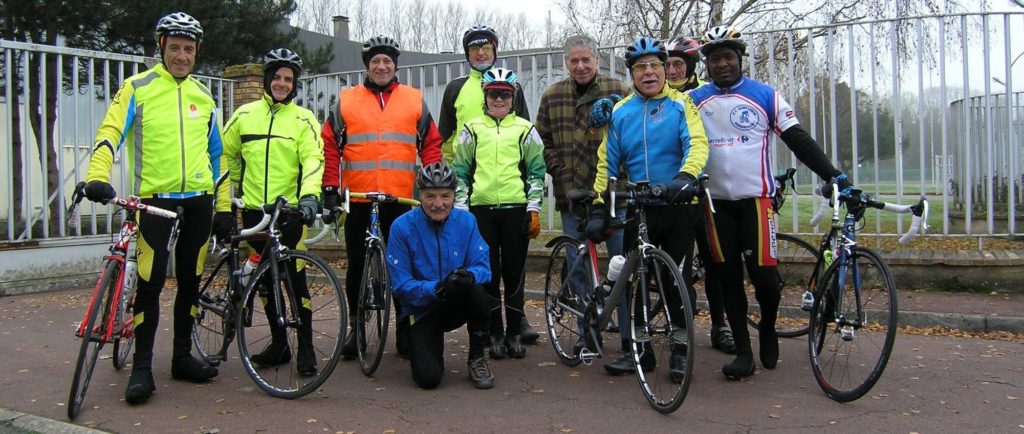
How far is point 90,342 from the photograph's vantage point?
440 centimetres

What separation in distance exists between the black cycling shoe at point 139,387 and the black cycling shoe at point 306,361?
31.6 inches

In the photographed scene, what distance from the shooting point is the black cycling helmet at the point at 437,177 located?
190 inches

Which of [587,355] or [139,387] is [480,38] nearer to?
[587,355]

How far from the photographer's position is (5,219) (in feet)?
32.6

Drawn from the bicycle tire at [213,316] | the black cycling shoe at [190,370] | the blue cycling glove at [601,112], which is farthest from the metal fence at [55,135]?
the blue cycling glove at [601,112]

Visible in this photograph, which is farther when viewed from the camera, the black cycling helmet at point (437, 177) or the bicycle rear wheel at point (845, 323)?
the black cycling helmet at point (437, 177)

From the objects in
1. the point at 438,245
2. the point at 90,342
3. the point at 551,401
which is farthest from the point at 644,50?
the point at 90,342

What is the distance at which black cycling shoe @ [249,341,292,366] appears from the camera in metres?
5.12

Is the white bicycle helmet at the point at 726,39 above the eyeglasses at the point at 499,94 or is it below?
above

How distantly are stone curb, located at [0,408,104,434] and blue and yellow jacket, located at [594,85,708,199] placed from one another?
10.3ft

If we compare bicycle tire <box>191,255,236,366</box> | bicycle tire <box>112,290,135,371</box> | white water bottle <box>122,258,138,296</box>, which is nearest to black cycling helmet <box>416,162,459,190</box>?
bicycle tire <box>191,255,236,366</box>

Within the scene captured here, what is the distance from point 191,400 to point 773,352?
345 cm

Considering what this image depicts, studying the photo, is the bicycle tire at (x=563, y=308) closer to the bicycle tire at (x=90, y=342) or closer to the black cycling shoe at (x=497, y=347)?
the black cycling shoe at (x=497, y=347)

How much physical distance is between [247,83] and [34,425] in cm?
800
